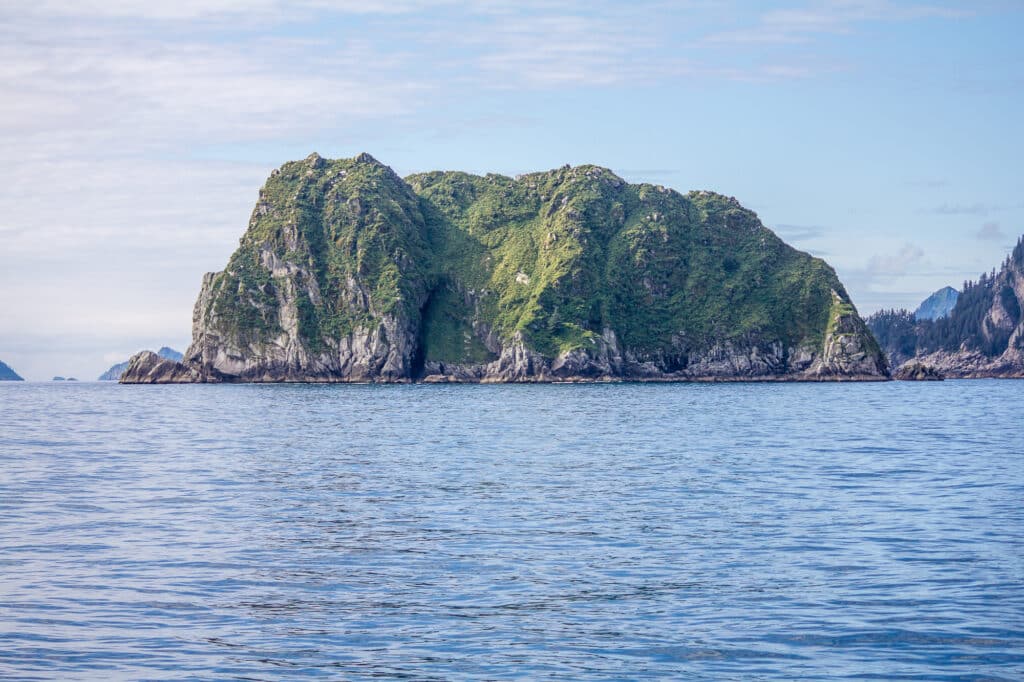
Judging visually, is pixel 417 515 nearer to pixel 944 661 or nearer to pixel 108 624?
pixel 108 624

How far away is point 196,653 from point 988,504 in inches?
1125

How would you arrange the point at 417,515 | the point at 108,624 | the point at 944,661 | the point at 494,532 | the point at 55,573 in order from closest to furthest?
the point at 944,661 → the point at 108,624 → the point at 55,573 → the point at 494,532 → the point at 417,515

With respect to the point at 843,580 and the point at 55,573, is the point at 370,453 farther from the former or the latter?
the point at 843,580

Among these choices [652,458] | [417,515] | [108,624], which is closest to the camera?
[108,624]

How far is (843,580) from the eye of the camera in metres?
23.8

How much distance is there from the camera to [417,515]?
34.2 meters

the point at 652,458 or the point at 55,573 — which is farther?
the point at 652,458

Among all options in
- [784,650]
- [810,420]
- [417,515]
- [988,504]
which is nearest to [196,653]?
[784,650]

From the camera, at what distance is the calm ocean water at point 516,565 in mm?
18250

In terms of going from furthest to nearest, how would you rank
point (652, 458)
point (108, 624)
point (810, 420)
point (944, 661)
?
point (810, 420)
point (652, 458)
point (108, 624)
point (944, 661)

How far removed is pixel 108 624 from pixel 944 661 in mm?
16021

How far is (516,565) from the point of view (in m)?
25.7

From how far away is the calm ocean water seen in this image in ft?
59.9

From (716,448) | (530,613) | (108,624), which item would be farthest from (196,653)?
(716,448)
